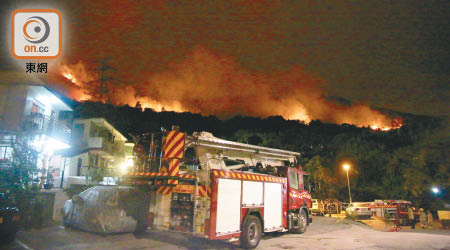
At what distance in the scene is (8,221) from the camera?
8.91 meters

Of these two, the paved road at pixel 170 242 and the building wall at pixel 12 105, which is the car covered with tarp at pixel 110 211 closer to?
the paved road at pixel 170 242

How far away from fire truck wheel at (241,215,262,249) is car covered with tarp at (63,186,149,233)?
3173 millimetres

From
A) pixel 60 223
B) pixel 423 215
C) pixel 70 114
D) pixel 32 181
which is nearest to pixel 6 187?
pixel 32 181

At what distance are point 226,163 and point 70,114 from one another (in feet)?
66.3

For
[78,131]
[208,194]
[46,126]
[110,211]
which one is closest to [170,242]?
[110,211]

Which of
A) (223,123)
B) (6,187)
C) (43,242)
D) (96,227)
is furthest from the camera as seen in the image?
(223,123)

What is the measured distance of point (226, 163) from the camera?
40.1 feet

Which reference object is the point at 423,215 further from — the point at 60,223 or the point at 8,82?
the point at 8,82

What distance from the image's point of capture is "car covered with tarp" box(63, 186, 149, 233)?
10016 millimetres

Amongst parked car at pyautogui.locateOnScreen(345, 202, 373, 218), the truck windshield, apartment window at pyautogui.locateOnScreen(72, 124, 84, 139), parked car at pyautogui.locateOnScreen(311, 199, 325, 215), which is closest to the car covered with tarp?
the truck windshield

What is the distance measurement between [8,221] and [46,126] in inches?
591

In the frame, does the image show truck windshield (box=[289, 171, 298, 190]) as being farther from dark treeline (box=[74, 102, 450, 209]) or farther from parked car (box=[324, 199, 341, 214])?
dark treeline (box=[74, 102, 450, 209])

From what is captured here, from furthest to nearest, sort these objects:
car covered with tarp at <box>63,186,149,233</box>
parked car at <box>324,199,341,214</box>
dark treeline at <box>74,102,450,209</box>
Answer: dark treeline at <box>74,102,450,209</box>, parked car at <box>324,199,341,214</box>, car covered with tarp at <box>63,186,149,233</box>

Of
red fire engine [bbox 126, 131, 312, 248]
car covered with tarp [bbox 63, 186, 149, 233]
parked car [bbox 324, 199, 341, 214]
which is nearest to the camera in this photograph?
Answer: red fire engine [bbox 126, 131, 312, 248]
